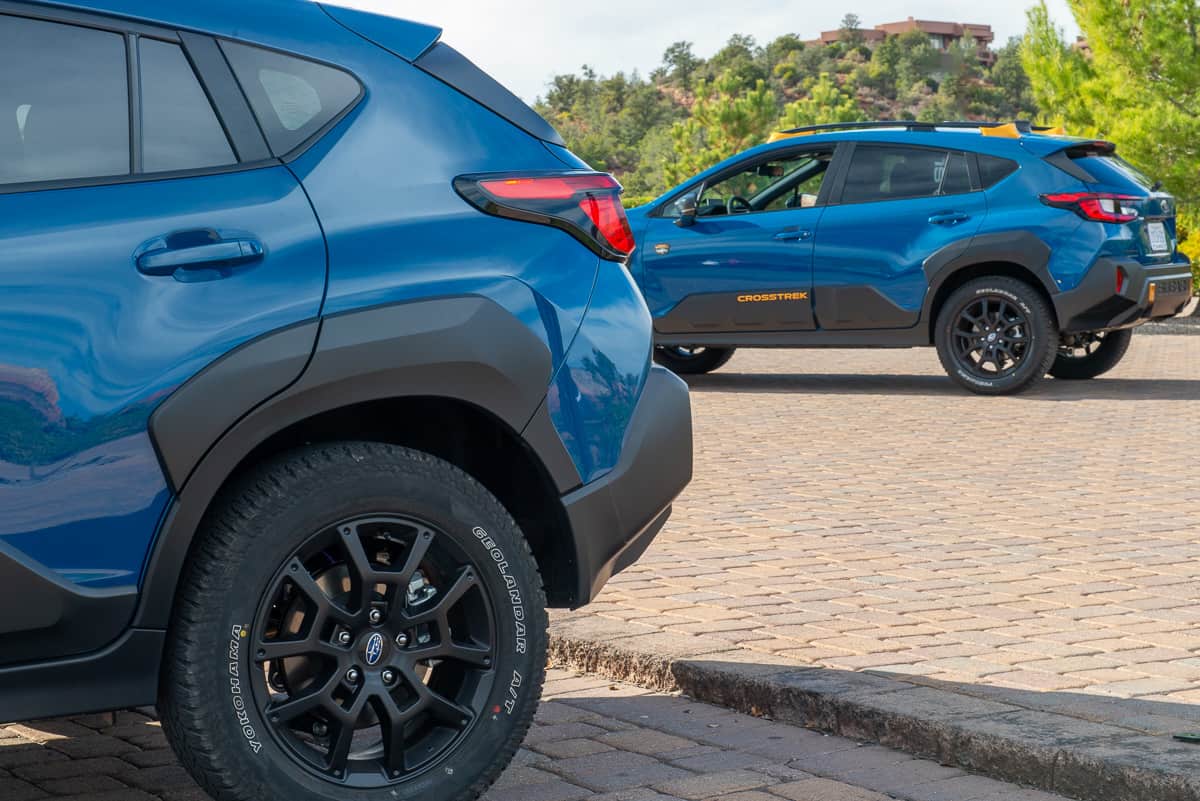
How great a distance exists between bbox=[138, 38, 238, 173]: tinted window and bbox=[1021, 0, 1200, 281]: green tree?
2066cm

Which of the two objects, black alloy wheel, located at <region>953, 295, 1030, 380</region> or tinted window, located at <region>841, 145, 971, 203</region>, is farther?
tinted window, located at <region>841, 145, 971, 203</region>

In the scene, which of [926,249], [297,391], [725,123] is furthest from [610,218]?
[725,123]

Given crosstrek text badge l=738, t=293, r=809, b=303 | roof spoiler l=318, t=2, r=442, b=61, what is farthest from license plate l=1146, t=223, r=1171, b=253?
roof spoiler l=318, t=2, r=442, b=61

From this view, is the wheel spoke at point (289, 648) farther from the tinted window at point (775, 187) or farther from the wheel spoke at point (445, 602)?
the tinted window at point (775, 187)

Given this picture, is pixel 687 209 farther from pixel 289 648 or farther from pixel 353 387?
pixel 289 648

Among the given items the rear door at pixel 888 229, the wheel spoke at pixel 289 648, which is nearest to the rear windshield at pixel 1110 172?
the rear door at pixel 888 229

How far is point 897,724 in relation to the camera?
4.35 meters

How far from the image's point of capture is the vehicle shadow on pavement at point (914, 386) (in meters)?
12.9

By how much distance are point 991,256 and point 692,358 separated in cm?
350

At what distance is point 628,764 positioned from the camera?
4301 millimetres

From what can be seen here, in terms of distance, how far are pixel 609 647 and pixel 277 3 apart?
7.66 ft

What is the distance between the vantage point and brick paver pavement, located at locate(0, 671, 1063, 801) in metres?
4.04

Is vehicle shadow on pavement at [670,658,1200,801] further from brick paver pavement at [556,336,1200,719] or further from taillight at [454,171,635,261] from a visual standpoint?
taillight at [454,171,635,261]

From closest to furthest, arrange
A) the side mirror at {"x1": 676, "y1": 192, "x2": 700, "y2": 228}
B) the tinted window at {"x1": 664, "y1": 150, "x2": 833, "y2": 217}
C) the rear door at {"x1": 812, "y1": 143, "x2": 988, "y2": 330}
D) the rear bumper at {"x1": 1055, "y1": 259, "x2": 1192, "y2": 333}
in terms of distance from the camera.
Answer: the rear bumper at {"x1": 1055, "y1": 259, "x2": 1192, "y2": 333}, the rear door at {"x1": 812, "y1": 143, "x2": 988, "y2": 330}, the tinted window at {"x1": 664, "y1": 150, "x2": 833, "y2": 217}, the side mirror at {"x1": 676, "y1": 192, "x2": 700, "y2": 228}
